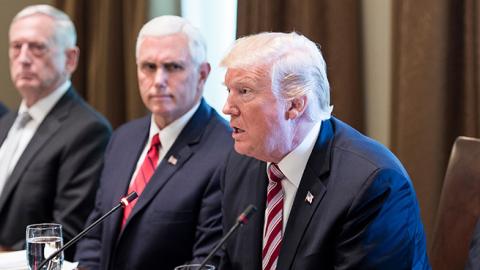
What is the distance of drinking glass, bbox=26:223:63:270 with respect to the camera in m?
2.27

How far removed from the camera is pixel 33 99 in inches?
151

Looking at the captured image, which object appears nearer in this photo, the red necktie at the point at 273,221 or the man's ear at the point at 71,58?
the red necktie at the point at 273,221

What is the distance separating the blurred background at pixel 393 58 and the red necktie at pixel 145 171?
80 centimetres

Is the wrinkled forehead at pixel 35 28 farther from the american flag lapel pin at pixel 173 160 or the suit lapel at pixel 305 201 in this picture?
the suit lapel at pixel 305 201

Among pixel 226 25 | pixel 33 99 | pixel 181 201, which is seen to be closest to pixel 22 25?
pixel 33 99

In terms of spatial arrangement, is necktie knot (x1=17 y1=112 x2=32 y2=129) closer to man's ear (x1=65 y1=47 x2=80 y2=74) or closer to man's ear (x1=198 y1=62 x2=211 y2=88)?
man's ear (x1=65 y1=47 x2=80 y2=74)

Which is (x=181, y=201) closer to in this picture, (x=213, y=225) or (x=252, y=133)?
(x=213, y=225)

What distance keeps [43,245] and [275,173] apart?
730mm

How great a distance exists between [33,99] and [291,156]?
1.83m

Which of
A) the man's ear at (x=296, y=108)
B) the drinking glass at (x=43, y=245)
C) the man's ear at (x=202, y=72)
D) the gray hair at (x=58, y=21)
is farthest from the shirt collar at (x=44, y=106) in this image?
the man's ear at (x=296, y=108)

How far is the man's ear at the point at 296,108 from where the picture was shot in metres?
2.38

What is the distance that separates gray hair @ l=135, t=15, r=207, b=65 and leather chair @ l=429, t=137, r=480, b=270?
1194 millimetres

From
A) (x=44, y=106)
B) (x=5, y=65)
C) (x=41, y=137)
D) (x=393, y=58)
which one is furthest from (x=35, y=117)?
(x=393, y=58)

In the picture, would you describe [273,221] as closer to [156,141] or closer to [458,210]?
[458,210]
